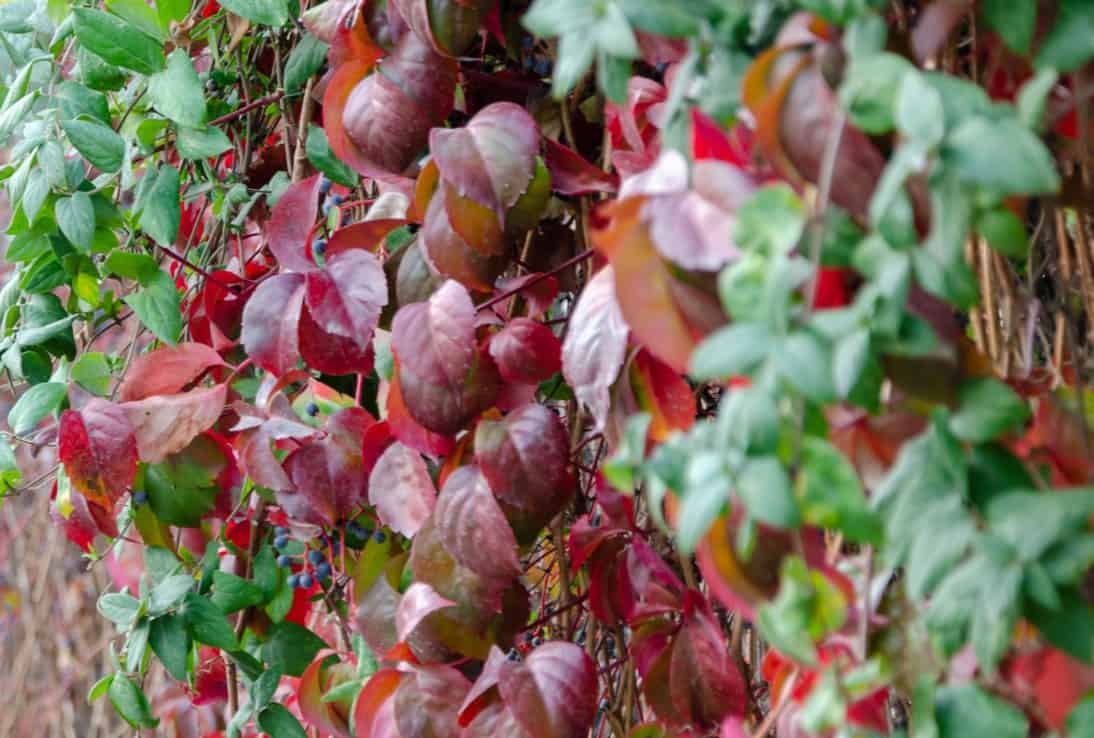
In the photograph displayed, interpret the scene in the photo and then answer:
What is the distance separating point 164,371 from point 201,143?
7.7 inches

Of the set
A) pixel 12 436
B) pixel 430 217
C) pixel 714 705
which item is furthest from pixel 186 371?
pixel 714 705

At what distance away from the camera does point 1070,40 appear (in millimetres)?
466

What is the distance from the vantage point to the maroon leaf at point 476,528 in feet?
2.71

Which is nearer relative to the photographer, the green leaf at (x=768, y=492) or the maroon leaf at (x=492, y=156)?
the green leaf at (x=768, y=492)

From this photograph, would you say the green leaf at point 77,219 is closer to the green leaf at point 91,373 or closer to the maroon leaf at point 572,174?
the green leaf at point 91,373

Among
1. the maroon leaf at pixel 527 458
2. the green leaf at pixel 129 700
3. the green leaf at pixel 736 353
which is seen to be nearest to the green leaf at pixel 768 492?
the green leaf at pixel 736 353

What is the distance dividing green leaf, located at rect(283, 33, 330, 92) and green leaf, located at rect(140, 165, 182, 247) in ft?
0.45

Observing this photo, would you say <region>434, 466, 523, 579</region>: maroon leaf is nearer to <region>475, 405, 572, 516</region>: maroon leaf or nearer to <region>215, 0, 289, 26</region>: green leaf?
<region>475, 405, 572, 516</region>: maroon leaf

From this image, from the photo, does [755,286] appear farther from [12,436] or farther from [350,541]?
[12,436]

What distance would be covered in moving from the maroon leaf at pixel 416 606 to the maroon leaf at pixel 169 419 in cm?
27

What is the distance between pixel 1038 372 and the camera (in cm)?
68

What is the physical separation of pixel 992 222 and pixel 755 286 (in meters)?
0.08

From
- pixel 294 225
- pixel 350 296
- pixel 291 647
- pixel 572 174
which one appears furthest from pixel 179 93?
pixel 291 647

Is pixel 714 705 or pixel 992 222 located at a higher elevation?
pixel 992 222
